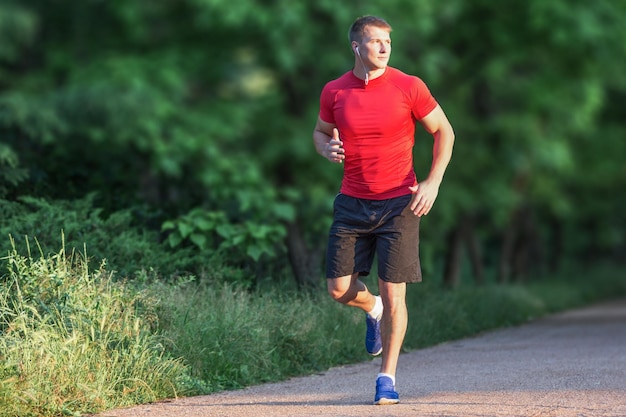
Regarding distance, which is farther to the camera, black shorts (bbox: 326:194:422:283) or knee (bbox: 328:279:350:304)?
Result: knee (bbox: 328:279:350:304)

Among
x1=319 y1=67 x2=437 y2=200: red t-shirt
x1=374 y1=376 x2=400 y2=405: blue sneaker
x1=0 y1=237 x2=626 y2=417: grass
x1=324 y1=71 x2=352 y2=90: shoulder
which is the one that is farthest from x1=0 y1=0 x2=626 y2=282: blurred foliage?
x1=374 y1=376 x2=400 y2=405: blue sneaker

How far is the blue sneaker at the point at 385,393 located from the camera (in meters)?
7.18

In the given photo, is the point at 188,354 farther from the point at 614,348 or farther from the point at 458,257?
the point at 458,257

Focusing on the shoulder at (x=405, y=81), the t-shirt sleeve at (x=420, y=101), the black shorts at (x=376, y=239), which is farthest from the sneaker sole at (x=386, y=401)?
the shoulder at (x=405, y=81)

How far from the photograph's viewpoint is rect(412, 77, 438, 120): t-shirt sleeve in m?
7.43

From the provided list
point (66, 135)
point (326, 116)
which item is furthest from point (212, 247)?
point (326, 116)

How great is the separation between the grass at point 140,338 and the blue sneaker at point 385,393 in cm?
139

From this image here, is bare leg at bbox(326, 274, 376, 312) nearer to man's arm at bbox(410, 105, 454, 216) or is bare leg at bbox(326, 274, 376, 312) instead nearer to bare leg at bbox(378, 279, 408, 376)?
bare leg at bbox(378, 279, 408, 376)

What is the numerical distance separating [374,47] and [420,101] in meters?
0.43

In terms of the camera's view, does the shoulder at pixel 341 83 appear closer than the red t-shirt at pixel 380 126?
No

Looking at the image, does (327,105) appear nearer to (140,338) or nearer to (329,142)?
(329,142)

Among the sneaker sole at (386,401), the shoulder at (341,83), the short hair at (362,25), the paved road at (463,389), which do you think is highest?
the short hair at (362,25)

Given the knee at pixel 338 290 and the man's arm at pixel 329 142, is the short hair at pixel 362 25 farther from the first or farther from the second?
the knee at pixel 338 290

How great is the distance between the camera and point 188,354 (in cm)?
838
